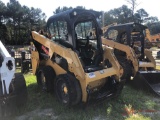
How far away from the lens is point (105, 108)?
17.6 feet

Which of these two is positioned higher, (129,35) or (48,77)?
(129,35)

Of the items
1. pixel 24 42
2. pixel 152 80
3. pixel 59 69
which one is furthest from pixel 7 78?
pixel 24 42

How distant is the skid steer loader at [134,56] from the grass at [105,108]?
650mm

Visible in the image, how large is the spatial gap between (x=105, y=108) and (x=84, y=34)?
7.15 ft

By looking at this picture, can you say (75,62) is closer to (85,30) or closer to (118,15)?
(85,30)

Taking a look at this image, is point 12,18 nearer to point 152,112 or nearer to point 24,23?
point 24,23

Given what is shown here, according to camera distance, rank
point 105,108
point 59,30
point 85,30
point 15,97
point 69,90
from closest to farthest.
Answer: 1. point 15,97
2. point 69,90
3. point 105,108
4. point 59,30
5. point 85,30

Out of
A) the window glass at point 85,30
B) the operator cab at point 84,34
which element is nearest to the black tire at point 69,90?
the operator cab at point 84,34

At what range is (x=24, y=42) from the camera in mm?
49562

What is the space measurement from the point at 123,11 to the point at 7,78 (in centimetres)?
6024

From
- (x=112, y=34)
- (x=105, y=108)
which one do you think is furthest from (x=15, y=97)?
(x=112, y=34)

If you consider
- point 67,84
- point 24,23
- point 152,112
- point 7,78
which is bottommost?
point 152,112

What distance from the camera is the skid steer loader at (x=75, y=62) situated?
5.02m

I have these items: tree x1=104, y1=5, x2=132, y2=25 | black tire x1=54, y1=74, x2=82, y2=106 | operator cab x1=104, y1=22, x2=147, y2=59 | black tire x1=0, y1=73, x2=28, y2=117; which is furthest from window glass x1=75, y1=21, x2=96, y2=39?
tree x1=104, y1=5, x2=132, y2=25
